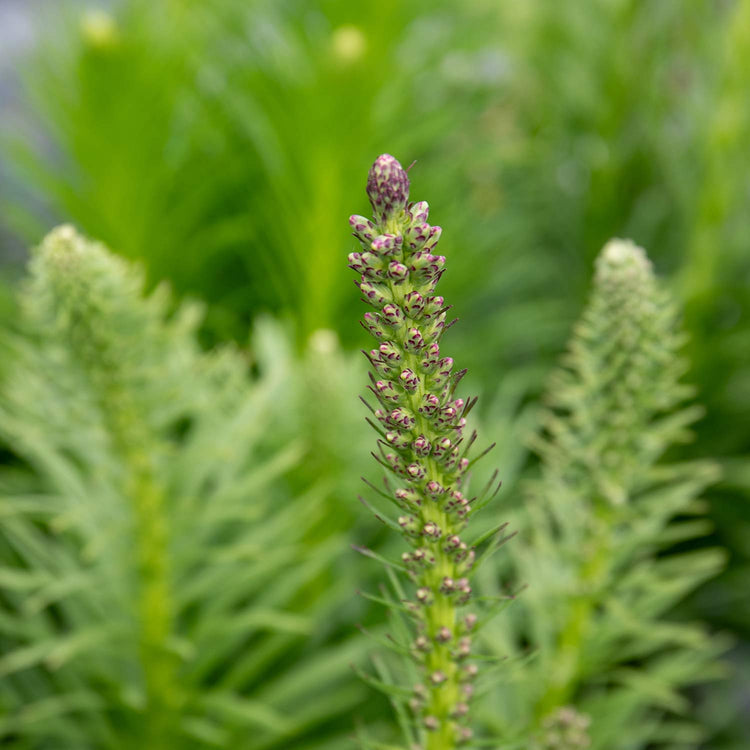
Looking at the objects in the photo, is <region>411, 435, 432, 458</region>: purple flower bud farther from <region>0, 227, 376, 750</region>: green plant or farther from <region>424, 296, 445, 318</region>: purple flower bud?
<region>0, 227, 376, 750</region>: green plant

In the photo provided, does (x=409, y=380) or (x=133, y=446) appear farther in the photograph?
(x=133, y=446)

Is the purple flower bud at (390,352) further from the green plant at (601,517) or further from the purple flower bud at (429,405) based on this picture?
the green plant at (601,517)

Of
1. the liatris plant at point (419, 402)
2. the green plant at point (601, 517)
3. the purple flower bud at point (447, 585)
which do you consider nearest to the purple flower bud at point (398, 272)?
the liatris plant at point (419, 402)

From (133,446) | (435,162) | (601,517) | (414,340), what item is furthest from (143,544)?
(435,162)

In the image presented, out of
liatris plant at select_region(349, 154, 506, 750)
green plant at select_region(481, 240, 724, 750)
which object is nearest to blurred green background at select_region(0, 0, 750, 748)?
green plant at select_region(481, 240, 724, 750)

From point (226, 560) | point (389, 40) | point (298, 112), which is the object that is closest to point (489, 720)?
point (226, 560)

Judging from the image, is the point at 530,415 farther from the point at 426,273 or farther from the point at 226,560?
the point at 426,273

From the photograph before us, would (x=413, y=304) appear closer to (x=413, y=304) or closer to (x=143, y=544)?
(x=413, y=304)
